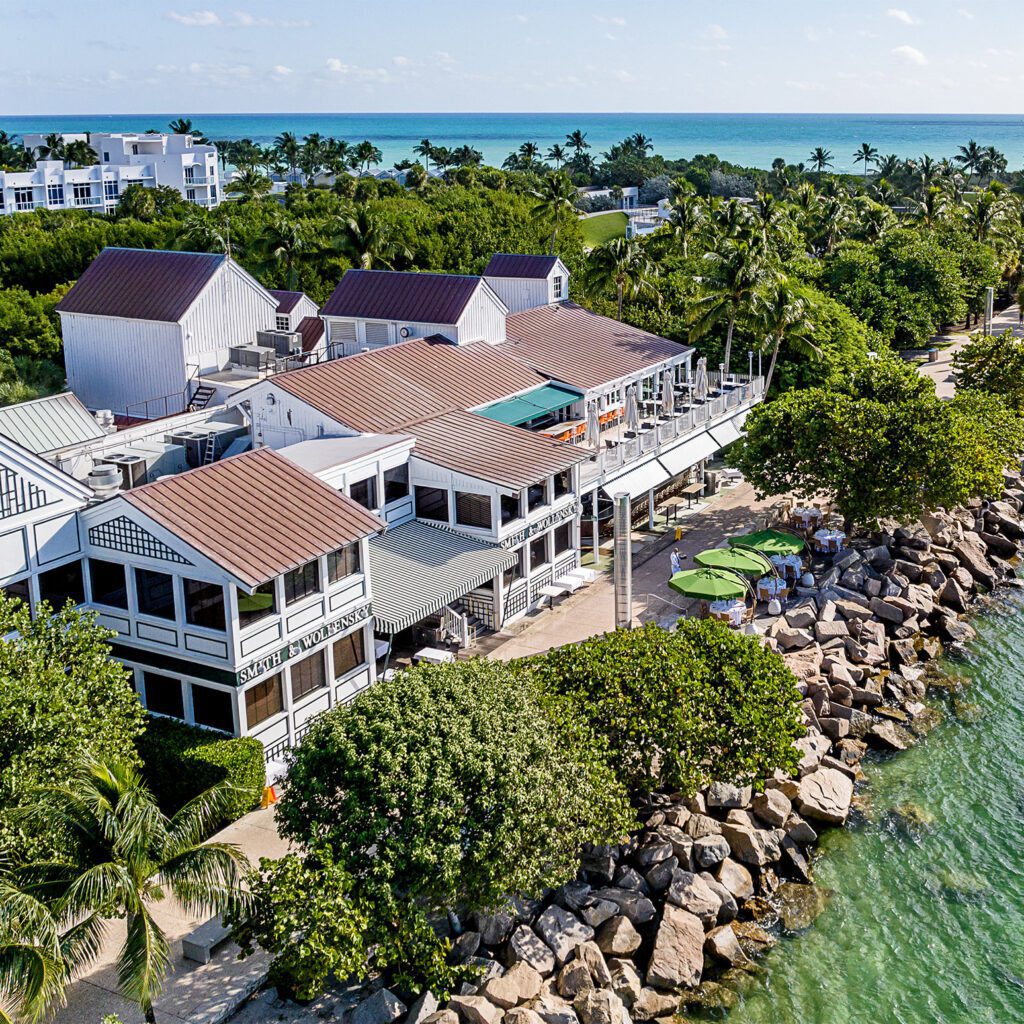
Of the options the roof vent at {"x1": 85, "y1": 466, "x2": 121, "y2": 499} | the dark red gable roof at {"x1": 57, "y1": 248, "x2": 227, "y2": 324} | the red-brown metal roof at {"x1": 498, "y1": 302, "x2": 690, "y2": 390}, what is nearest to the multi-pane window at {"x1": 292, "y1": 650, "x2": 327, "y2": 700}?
the roof vent at {"x1": 85, "y1": 466, "x2": 121, "y2": 499}

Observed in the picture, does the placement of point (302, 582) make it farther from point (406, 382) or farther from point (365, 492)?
point (406, 382)

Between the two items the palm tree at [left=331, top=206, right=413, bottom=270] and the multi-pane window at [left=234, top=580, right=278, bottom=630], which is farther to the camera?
the palm tree at [left=331, top=206, right=413, bottom=270]

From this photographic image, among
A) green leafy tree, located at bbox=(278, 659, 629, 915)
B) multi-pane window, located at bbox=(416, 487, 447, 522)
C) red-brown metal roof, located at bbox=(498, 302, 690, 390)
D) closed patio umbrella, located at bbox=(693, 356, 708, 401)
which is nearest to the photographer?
green leafy tree, located at bbox=(278, 659, 629, 915)

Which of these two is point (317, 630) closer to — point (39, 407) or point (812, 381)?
point (39, 407)

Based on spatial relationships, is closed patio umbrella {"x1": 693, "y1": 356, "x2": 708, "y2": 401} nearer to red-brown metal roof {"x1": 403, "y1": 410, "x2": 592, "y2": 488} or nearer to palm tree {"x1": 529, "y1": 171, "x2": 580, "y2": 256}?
red-brown metal roof {"x1": 403, "y1": 410, "x2": 592, "y2": 488}

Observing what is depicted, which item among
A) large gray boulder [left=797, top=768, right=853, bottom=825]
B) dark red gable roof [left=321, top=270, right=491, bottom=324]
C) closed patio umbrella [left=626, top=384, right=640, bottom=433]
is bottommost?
large gray boulder [left=797, top=768, right=853, bottom=825]

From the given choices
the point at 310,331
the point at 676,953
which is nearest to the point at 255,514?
the point at 676,953
